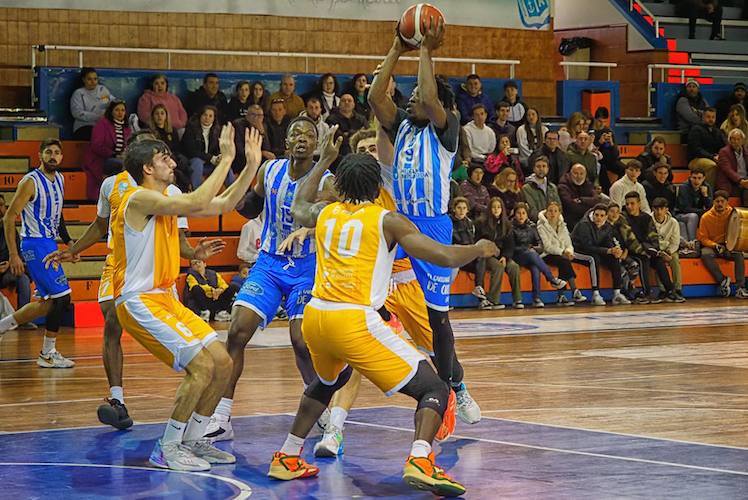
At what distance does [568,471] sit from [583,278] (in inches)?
476

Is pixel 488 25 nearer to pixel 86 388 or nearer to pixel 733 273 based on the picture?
pixel 733 273

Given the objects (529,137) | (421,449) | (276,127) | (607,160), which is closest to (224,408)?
(421,449)

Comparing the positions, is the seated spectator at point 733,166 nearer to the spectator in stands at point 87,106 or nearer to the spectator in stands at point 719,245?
the spectator in stands at point 719,245

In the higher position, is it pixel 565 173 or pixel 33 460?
pixel 565 173

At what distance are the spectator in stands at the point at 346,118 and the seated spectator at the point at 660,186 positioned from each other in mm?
4965

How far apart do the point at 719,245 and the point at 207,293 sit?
26.8 feet

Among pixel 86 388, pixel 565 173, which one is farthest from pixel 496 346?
pixel 565 173

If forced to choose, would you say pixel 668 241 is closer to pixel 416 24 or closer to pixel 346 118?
pixel 346 118

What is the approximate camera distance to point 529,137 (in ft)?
67.1

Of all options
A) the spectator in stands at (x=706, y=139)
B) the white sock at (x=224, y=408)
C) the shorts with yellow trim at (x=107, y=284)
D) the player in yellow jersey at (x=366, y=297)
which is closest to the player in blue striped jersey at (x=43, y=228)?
the shorts with yellow trim at (x=107, y=284)

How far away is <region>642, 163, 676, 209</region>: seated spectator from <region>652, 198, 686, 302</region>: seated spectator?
3.12 feet

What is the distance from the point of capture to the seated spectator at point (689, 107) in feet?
76.8

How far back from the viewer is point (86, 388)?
1074 cm

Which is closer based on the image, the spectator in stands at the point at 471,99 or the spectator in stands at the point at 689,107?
the spectator in stands at the point at 471,99
